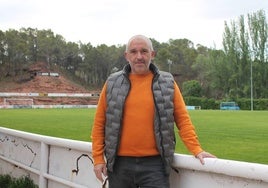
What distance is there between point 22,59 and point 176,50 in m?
32.8

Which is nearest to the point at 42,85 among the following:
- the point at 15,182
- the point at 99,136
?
the point at 15,182

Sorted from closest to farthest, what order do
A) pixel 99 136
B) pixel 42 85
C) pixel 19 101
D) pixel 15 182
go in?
pixel 99 136
pixel 15 182
pixel 19 101
pixel 42 85

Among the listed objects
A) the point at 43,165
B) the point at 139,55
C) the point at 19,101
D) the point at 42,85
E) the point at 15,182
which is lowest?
the point at 15,182

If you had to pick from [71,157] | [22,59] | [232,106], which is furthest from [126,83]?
[22,59]

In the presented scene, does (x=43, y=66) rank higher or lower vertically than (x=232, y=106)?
higher

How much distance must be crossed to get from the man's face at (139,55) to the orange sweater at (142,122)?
76 mm

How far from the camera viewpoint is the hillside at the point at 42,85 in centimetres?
8226

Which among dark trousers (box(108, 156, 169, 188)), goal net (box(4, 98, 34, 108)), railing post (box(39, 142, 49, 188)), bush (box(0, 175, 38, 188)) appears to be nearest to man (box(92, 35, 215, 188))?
dark trousers (box(108, 156, 169, 188))

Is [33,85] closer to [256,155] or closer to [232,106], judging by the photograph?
[232,106]

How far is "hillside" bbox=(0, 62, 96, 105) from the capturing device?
82256 millimetres

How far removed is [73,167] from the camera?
5.09 m

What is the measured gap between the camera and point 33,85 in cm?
8681

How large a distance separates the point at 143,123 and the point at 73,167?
2.07 metres

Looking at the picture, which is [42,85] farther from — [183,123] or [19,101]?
[183,123]
